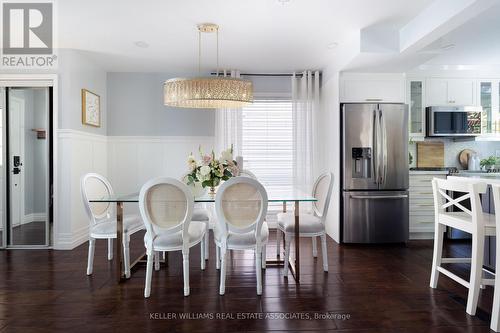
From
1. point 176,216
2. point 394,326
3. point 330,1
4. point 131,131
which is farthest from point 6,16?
point 394,326

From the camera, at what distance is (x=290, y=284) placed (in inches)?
115

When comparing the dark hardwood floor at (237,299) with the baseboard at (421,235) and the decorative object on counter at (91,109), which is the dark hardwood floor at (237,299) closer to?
the baseboard at (421,235)

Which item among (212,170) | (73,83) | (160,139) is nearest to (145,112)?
(160,139)

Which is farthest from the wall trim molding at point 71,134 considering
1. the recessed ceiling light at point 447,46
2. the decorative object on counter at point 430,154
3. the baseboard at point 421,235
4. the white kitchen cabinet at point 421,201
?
the decorative object on counter at point 430,154

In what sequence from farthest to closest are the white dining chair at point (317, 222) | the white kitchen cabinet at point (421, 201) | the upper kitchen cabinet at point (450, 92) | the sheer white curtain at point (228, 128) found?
the sheer white curtain at point (228, 128) → the upper kitchen cabinet at point (450, 92) → the white kitchen cabinet at point (421, 201) → the white dining chair at point (317, 222)

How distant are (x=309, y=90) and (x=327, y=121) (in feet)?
1.91

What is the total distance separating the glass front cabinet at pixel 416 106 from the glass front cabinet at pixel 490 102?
0.86 m

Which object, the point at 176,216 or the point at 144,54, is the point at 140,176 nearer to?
the point at 144,54

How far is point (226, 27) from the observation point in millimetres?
3414

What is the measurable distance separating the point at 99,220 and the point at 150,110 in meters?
2.37

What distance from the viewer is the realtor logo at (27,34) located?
305 cm

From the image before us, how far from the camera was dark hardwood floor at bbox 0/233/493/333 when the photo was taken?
223 cm

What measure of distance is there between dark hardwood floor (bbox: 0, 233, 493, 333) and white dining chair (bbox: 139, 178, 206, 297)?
0.29m

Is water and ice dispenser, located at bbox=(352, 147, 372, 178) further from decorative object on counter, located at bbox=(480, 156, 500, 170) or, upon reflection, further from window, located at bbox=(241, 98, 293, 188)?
decorative object on counter, located at bbox=(480, 156, 500, 170)
